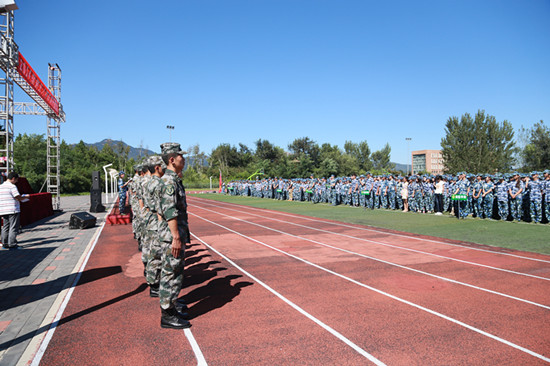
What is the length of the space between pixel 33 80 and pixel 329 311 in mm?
14979

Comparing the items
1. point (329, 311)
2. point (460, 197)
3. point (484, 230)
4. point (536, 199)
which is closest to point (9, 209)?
point (329, 311)

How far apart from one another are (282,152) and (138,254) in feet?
240

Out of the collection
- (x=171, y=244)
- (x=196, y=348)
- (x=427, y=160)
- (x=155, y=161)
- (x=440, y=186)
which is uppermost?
(x=427, y=160)

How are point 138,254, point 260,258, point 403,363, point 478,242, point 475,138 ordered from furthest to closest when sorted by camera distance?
point 475,138 < point 478,242 < point 138,254 < point 260,258 < point 403,363

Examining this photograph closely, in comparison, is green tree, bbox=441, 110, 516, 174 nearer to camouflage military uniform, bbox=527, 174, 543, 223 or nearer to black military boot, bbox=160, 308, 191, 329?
camouflage military uniform, bbox=527, 174, 543, 223

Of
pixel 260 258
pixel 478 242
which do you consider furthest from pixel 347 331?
pixel 478 242

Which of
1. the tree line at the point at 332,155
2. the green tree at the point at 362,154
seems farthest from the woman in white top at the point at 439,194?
the green tree at the point at 362,154

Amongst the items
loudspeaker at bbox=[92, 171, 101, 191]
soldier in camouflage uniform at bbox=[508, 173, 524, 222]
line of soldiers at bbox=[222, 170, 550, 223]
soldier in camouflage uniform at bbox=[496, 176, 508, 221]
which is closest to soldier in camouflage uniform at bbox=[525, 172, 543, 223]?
line of soldiers at bbox=[222, 170, 550, 223]

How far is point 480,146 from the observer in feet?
155

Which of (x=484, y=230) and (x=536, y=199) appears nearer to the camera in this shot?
(x=484, y=230)

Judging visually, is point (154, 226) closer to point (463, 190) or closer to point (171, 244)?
point (171, 244)

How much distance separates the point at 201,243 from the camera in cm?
945

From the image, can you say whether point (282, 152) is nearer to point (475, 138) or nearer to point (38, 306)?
point (475, 138)

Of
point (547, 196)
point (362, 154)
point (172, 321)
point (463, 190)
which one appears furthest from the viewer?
point (362, 154)
